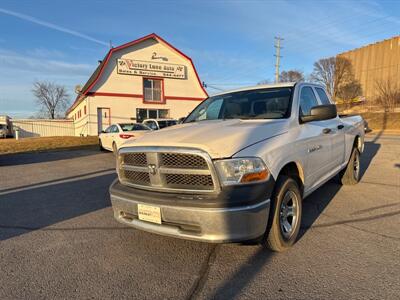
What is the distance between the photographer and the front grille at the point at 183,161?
9.85ft

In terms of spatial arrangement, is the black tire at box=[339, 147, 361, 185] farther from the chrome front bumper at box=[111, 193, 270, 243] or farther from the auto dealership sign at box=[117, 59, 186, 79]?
the auto dealership sign at box=[117, 59, 186, 79]

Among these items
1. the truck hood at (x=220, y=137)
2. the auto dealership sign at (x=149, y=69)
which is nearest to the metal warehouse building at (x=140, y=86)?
the auto dealership sign at (x=149, y=69)

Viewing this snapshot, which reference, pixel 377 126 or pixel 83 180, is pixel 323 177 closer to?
pixel 83 180

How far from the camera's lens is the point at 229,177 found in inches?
115

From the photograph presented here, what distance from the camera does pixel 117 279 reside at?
300cm

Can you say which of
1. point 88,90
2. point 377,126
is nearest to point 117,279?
point 88,90

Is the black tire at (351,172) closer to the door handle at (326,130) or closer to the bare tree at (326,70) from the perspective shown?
the door handle at (326,130)

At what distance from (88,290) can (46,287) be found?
412 millimetres

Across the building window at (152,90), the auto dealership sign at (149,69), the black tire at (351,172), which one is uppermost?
the auto dealership sign at (149,69)

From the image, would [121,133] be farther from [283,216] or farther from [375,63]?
[375,63]

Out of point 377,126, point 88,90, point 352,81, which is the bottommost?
point 377,126

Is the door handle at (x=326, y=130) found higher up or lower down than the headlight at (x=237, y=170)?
higher up

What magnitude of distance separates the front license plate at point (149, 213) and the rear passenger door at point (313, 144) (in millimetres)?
1999

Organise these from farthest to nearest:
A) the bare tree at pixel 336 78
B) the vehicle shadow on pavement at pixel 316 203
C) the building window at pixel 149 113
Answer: the bare tree at pixel 336 78 < the building window at pixel 149 113 < the vehicle shadow on pavement at pixel 316 203
